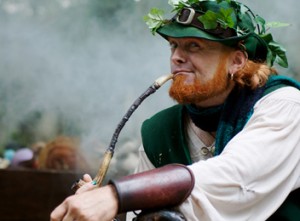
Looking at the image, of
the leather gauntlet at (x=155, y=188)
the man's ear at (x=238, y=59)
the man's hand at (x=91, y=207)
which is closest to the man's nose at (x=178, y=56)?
the man's ear at (x=238, y=59)

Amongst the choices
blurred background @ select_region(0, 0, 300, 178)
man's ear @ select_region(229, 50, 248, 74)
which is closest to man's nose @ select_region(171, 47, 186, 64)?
man's ear @ select_region(229, 50, 248, 74)

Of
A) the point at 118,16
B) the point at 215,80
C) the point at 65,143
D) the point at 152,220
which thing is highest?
the point at 118,16

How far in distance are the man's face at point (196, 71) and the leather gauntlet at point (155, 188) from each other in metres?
0.71

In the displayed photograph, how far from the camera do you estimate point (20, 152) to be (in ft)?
16.5

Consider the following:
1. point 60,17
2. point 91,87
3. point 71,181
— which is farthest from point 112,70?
point 71,181

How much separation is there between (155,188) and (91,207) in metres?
0.27

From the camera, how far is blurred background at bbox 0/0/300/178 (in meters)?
4.82

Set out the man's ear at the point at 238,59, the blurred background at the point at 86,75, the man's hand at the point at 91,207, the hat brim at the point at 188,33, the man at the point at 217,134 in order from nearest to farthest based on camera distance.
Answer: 1. the man's hand at the point at 91,207
2. the man at the point at 217,134
3. the hat brim at the point at 188,33
4. the man's ear at the point at 238,59
5. the blurred background at the point at 86,75

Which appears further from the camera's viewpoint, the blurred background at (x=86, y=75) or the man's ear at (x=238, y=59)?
the blurred background at (x=86, y=75)

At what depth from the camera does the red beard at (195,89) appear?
3213 mm

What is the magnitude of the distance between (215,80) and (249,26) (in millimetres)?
336

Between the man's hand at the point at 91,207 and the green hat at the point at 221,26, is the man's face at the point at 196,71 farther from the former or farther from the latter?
the man's hand at the point at 91,207

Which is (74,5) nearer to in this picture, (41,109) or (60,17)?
(60,17)

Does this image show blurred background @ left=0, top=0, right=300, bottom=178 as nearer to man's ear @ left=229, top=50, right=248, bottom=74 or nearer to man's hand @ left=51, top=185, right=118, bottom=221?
man's ear @ left=229, top=50, right=248, bottom=74
